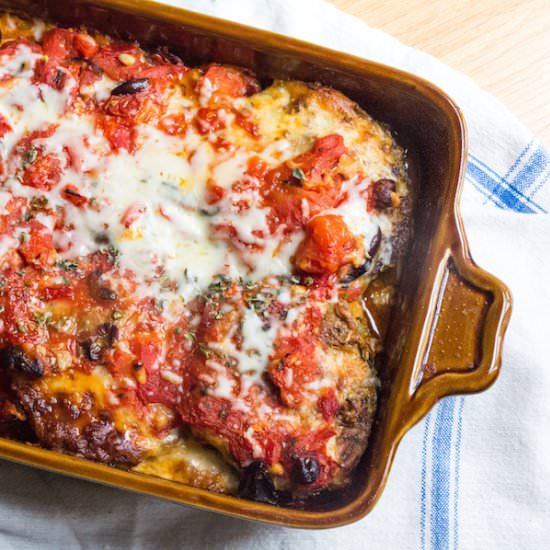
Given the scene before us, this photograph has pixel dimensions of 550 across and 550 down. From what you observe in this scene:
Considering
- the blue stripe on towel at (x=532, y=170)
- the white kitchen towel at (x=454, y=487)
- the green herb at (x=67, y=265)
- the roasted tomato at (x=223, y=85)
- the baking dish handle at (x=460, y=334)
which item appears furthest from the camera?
the blue stripe on towel at (x=532, y=170)

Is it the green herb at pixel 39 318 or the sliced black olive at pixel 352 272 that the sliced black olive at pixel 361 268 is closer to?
the sliced black olive at pixel 352 272

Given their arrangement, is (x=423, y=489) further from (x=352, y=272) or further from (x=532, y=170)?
(x=532, y=170)

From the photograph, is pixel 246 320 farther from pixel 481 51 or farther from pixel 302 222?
pixel 481 51

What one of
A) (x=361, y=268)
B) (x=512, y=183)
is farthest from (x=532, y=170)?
(x=361, y=268)

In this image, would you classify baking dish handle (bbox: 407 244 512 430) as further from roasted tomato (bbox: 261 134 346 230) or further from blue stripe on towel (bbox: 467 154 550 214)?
blue stripe on towel (bbox: 467 154 550 214)

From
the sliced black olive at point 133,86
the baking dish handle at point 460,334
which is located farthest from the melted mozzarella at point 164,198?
the baking dish handle at point 460,334

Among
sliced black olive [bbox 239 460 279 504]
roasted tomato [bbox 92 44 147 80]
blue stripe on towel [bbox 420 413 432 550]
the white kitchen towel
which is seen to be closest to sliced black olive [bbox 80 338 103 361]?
sliced black olive [bbox 239 460 279 504]
